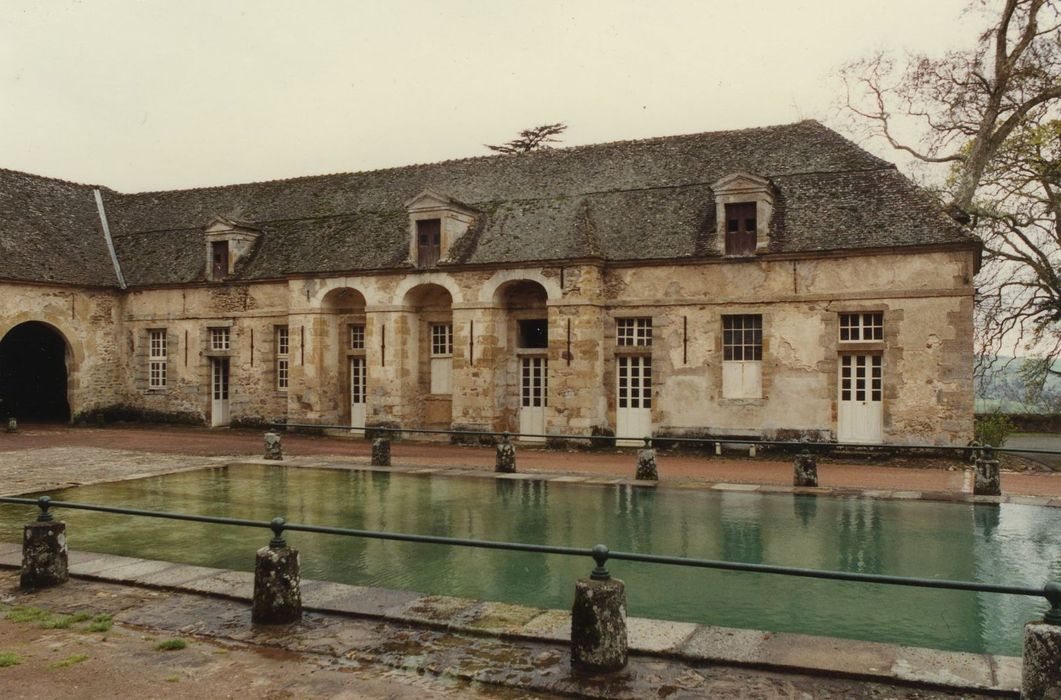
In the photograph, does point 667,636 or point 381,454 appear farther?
point 381,454

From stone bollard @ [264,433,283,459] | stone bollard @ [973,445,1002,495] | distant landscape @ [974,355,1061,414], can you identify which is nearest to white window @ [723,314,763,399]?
stone bollard @ [973,445,1002,495]

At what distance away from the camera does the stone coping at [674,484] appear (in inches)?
500

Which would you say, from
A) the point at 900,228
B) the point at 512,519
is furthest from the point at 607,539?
the point at 900,228

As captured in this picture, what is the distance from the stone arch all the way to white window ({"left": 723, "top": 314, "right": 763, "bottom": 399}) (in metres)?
4.41

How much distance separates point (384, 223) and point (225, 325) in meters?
6.65

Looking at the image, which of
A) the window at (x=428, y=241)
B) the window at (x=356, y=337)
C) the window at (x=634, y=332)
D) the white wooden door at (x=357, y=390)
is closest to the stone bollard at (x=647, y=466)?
the window at (x=634, y=332)

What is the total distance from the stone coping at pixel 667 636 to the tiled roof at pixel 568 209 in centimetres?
1421

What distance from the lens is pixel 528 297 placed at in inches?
880

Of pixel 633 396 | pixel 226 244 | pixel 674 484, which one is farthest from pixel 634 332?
pixel 226 244

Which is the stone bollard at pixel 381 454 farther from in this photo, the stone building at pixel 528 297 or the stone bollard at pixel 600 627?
the stone bollard at pixel 600 627

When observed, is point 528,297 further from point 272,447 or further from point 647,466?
point 647,466

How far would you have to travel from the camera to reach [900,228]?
18.3m

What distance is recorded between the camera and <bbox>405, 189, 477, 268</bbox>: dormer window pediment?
2245 cm

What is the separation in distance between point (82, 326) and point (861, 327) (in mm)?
24563
